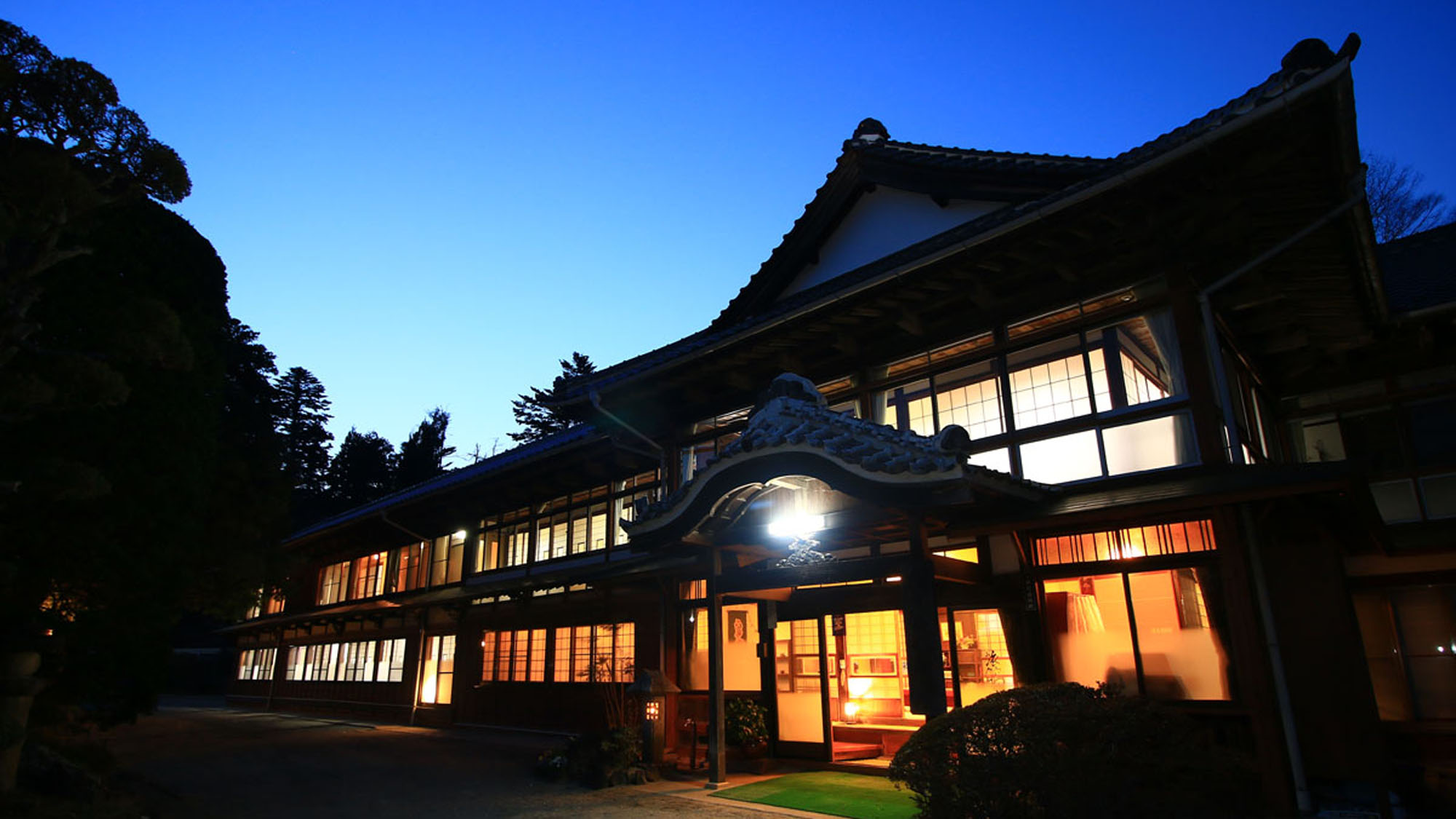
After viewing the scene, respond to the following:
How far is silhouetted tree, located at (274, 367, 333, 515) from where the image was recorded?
50719 millimetres

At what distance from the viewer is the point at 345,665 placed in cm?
2528

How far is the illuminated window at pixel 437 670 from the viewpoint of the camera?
68.5 feet

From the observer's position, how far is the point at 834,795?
30.2ft

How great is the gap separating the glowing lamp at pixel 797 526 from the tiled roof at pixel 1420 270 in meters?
7.16

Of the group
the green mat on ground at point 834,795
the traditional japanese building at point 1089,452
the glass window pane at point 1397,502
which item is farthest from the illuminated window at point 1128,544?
the glass window pane at point 1397,502

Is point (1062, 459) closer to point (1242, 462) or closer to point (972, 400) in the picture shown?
point (972, 400)

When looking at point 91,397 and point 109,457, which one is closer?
point 91,397

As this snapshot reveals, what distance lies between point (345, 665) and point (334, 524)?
Result: 15.0ft

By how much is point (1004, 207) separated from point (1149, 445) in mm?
3718

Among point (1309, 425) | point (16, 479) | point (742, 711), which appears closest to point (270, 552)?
point (16, 479)

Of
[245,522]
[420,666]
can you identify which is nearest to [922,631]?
[245,522]

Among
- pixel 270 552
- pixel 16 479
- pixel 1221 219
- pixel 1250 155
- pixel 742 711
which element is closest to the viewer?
pixel 16 479

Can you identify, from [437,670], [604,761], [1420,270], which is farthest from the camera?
[437,670]

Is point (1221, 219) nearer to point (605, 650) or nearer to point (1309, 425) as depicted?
point (1309, 425)
